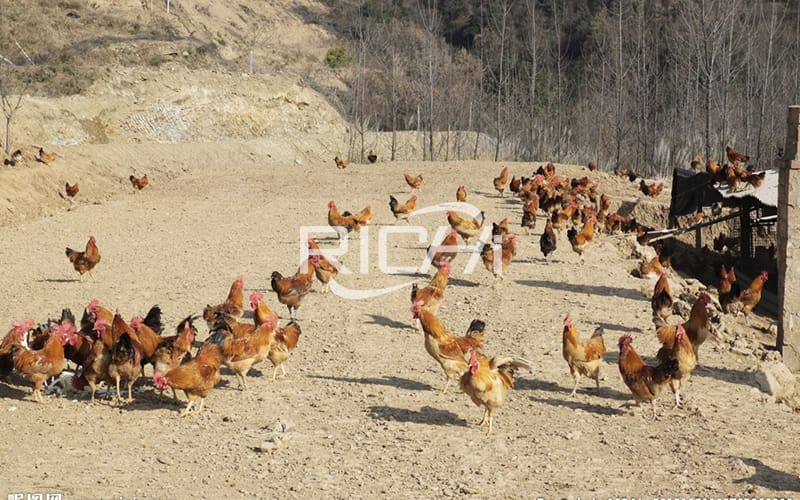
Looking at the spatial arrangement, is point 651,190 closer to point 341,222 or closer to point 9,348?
point 341,222

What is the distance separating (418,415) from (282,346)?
1950 mm

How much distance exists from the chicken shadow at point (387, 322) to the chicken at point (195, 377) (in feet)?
12.5

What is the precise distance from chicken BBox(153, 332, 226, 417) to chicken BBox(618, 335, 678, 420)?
4.30m

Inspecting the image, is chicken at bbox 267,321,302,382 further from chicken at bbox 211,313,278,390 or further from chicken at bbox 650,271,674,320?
chicken at bbox 650,271,674,320

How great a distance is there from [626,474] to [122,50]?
40.9 meters

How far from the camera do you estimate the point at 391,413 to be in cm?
937

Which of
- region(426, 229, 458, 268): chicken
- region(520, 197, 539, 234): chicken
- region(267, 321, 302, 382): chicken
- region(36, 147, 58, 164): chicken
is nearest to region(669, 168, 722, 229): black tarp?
region(520, 197, 539, 234): chicken

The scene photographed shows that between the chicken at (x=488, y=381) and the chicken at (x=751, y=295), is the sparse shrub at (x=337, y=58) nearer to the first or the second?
the chicken at (x=751, y=295)

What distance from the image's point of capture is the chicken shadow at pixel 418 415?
9078mm

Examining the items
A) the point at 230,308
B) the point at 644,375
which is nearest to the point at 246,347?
the point at 230,308

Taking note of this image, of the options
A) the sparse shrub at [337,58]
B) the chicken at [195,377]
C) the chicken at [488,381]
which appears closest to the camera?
the chicken at [488,381]

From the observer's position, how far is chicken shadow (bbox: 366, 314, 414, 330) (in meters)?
12.7

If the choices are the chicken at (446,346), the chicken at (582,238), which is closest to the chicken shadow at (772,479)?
the chicken at (446,346)

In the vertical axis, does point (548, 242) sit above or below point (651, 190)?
below
